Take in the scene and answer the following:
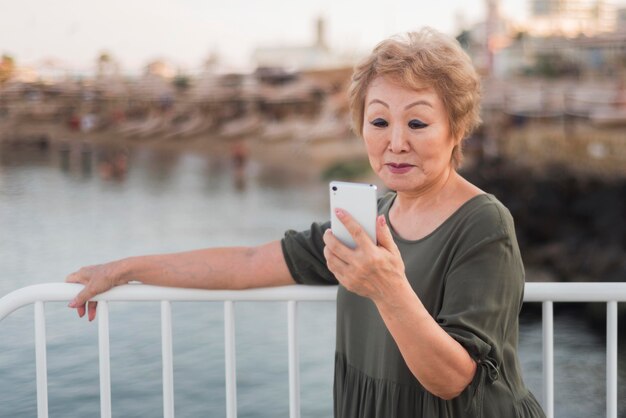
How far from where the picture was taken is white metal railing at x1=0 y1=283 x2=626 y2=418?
0.95 m

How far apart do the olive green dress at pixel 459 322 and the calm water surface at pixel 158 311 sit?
2.62 feet

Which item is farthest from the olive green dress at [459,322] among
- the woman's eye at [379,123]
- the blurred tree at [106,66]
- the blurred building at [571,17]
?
the blurred building at [571,17]

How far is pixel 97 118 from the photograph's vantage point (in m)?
20.4

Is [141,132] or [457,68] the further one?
[141,132]

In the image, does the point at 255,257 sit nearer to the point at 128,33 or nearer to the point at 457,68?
the point at 457,68

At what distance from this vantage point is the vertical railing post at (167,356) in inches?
38.4

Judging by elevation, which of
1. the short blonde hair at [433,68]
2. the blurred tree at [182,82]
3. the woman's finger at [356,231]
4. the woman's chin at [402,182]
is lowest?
the woman's finger at [356,231]

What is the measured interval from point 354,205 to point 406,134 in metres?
0.12

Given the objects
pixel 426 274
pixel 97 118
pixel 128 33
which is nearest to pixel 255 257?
pixel 426 274

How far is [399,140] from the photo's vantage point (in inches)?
30.3

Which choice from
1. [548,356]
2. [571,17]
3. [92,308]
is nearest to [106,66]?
[571,17]

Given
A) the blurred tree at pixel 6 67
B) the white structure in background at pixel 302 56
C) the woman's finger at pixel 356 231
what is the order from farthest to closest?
1. the white structure in background at pixel 302 56
2. the blurred tree at pixel 6 67
3. the woman's finger at pixel 356 231

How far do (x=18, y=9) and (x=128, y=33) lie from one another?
136 inches

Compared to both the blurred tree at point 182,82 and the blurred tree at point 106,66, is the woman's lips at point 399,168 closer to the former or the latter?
the blurred tree at point 106,66
